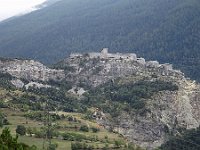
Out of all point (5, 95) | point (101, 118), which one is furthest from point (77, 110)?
point (5, 95)

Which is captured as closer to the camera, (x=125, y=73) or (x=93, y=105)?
(x=93, y=105)

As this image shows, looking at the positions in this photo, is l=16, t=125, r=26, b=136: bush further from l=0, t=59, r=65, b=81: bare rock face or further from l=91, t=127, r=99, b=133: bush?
l=0, t=59, r=65, b=81: bare rock face

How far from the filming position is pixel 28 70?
170125mm

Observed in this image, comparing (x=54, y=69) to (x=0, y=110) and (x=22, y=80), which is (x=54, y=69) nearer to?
(x=22, y=80)

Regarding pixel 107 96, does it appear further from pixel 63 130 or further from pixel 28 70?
pixel 63 130

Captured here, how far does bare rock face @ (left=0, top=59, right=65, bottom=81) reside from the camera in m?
168

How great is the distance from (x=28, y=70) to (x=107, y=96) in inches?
1198

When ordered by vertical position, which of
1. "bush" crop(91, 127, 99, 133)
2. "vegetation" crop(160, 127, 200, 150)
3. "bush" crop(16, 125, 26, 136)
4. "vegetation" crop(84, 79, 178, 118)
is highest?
"vegetation" crop(84, 79, 178, 118)

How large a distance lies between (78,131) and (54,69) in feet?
217

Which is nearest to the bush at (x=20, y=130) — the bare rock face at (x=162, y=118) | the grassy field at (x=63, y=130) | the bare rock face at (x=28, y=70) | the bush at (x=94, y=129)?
the grassy field at (x=63, y=130)

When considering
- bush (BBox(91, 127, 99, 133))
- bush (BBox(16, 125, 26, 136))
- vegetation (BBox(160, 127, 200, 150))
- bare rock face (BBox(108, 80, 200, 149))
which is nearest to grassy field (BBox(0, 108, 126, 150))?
bush (BBox(91, 127, 99, 133))

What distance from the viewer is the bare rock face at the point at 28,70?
550ft

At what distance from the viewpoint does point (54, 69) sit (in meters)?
176

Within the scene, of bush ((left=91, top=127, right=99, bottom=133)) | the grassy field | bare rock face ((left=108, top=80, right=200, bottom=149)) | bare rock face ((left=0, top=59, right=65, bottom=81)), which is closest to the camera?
the grassy field
